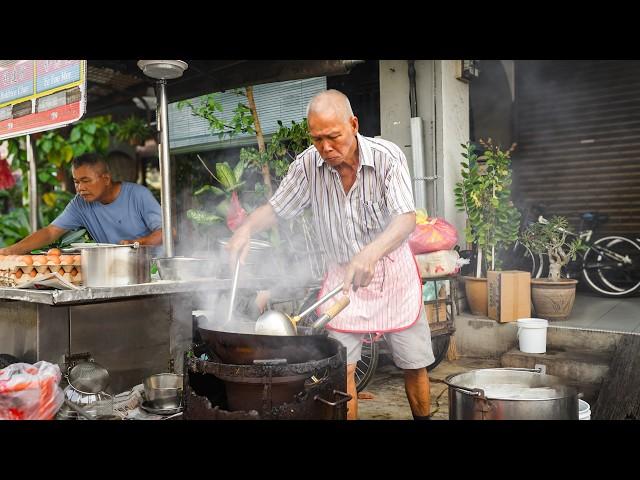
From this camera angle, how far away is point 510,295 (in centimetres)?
643

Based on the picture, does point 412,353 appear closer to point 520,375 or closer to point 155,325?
point 520,375

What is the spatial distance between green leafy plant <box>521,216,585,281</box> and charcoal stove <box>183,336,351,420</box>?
4.92m

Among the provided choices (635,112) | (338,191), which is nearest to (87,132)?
(338,191)

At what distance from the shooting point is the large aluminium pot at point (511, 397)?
9.12 feet

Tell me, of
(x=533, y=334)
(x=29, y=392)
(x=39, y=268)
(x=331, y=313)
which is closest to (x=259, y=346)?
(x=331, y=313)

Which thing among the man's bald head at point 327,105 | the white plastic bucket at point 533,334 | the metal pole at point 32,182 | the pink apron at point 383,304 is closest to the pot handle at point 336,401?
the pink apron at point 383,304

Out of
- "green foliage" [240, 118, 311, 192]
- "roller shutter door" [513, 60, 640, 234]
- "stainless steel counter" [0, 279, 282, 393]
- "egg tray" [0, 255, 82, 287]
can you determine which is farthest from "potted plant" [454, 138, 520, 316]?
"egg tray" [0, 255, 82, 287]

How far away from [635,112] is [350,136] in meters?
7.13

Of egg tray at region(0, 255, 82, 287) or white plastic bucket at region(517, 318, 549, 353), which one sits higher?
egg tray at region(0, 255, 82, 287)

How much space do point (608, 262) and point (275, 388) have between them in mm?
7282

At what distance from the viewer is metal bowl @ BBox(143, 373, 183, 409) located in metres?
3.77

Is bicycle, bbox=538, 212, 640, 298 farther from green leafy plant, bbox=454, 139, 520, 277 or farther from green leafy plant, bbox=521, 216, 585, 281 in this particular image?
green leafy plant, bbox=454, 139, 520, 277

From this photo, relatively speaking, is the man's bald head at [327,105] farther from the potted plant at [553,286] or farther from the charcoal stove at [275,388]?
the potted plant at [553,286]

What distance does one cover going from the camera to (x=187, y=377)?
2.78 m
